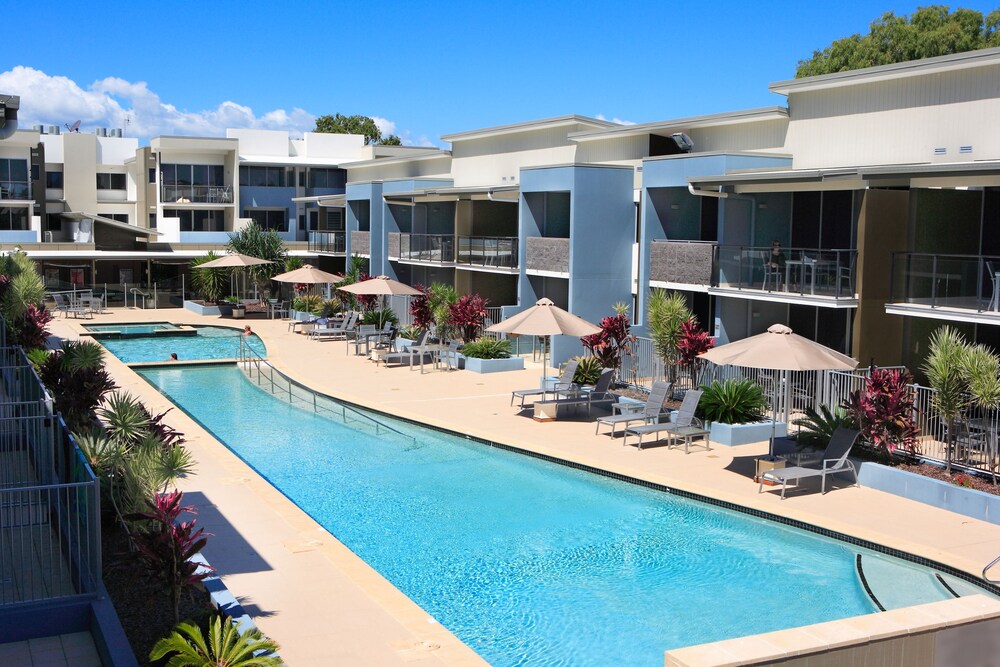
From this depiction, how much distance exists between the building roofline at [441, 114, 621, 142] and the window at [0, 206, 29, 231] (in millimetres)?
28311

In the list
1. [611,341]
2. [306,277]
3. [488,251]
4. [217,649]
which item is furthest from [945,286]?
[306,277]

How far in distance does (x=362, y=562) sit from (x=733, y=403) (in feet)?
32.5

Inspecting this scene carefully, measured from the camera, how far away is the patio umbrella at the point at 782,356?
15.9 metres

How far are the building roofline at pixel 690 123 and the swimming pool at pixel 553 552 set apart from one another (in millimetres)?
12273

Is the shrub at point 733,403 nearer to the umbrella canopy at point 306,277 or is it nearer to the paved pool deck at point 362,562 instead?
the paved pool deck at point 362,562

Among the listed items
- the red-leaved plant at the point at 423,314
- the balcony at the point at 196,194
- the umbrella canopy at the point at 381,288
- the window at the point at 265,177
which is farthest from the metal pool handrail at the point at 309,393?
the window at the point at 265,177

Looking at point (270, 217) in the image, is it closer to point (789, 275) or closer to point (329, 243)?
point (329, 243)

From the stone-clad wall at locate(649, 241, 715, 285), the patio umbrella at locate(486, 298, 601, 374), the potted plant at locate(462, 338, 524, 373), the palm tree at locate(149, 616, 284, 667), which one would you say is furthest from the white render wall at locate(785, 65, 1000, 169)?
the palm tree at locate(149, 616, 284, 667)

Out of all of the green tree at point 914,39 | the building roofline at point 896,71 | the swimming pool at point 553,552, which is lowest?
the swimming pool at point 553,552

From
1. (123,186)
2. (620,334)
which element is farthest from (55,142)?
(620,334)

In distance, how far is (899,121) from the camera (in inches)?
882

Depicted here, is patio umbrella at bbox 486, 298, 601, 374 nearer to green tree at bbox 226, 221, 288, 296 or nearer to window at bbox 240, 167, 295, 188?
green tree at bbox 226, 221, 288, 296

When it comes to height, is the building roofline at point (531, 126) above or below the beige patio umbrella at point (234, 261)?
above

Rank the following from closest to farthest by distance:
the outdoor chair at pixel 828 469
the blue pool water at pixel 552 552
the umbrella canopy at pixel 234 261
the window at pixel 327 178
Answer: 1. the blue pool water at pixel 552 552
2. the outdoor chair at pixel 828 469
3. the umbrella canopy at pixel 234 261
4. the window at pixel 327 178
